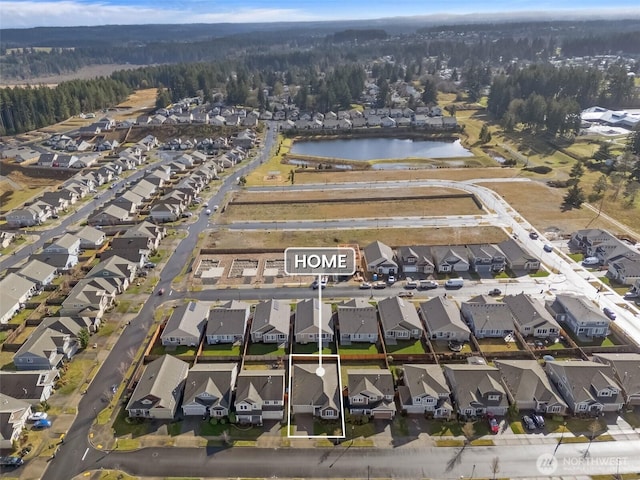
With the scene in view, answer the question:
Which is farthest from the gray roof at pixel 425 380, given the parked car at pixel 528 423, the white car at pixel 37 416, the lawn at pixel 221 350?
the white car at pixel 37 416

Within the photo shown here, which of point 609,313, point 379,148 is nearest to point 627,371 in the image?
point 609,313

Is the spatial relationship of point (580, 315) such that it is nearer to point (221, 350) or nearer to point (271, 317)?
point (271, 317)

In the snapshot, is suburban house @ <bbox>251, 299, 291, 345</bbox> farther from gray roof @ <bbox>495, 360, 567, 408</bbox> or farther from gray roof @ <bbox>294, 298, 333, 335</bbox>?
gray roof @ <bbox>495, 360, 567, 408</bbox>

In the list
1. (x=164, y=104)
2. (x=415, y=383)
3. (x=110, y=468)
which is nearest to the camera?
(x=110, y=468)

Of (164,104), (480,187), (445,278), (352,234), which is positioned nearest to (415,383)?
(445,278)

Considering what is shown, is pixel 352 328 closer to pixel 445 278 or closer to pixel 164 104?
pixel 445 278

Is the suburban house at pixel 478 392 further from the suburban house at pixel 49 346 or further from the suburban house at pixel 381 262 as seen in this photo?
the suburban house at pixel 49 346
